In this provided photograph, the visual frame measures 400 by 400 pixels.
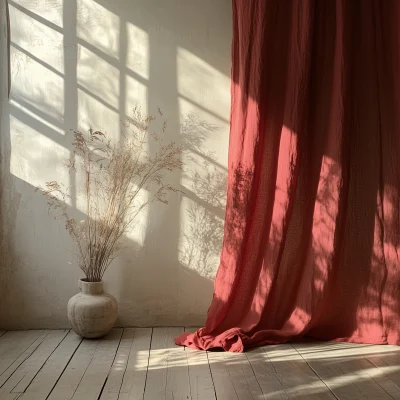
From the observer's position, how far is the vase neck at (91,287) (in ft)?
12.9

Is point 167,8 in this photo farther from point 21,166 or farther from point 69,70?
point 21,166

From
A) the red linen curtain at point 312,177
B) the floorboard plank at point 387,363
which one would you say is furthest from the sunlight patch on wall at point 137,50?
the floorboard plank at point 387,363

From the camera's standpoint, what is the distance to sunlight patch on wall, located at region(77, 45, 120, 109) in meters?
4.12

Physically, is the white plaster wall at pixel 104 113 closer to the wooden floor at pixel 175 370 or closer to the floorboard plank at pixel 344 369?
the wooden floor at pixel 175 370

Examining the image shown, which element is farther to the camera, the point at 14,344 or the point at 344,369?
the point at 14,344

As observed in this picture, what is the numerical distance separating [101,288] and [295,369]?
1360 millimetres

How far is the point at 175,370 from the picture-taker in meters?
3.32

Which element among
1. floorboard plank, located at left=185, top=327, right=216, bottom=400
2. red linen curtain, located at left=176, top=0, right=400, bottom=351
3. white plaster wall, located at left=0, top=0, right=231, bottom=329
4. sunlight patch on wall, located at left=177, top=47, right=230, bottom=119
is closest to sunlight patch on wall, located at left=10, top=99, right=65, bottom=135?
white plaster wall, located at left=0, top=0, right=231, bottom=329

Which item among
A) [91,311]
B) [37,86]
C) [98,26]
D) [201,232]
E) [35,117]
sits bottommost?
[91,311]

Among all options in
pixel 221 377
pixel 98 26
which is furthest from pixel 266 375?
pixel 98 26

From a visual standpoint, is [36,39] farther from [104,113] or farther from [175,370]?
[175,370]

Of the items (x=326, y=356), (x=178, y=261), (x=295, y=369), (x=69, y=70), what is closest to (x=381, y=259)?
(x=326, y=356)

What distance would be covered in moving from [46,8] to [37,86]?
0.53 metres

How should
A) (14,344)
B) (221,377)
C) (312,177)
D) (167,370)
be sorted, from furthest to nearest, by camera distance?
(312,177), (14,344), (167,370), (221,377)
